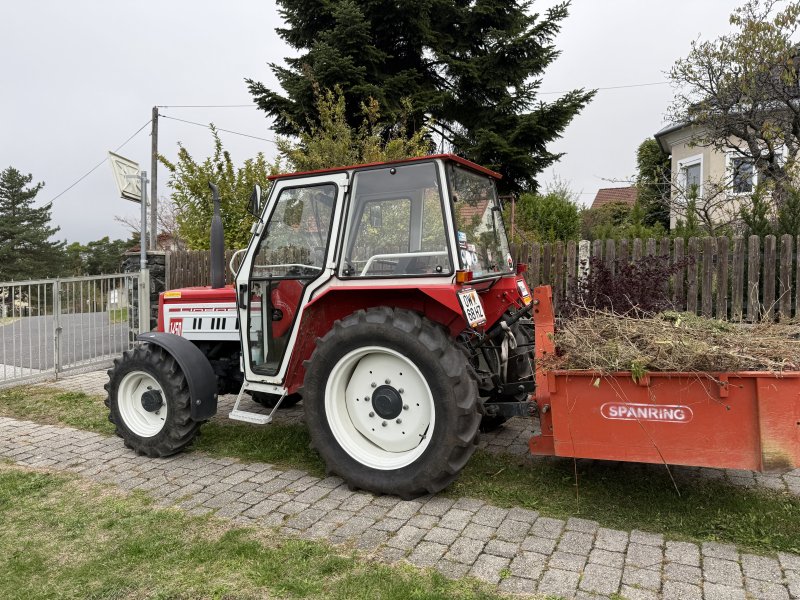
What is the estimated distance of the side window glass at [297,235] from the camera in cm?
406

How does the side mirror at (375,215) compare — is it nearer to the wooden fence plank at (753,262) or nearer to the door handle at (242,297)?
the door handle at (242,297)

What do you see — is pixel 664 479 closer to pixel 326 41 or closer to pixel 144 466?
pixel 144 466

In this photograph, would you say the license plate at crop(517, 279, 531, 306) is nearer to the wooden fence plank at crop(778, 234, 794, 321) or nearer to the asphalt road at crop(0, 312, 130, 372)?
the wooden fence plank at crop(778, 234, 794, 321)

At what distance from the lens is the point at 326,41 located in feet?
43.7

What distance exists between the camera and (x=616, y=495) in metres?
3.58

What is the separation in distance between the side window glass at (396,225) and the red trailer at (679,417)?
1.08 meters

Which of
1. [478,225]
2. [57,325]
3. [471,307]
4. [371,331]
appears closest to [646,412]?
[471,307]

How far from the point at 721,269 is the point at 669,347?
4.60 metres

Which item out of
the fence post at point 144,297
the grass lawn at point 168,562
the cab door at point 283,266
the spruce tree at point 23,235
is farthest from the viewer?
the spruce tree at point 23,235

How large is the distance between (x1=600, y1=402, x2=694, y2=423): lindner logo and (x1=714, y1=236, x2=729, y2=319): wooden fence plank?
4561mm

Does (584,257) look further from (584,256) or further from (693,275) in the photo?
(693,275)

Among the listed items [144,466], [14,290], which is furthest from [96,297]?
[144,466]

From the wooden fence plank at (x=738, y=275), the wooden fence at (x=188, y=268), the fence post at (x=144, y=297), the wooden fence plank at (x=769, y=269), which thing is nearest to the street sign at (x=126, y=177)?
the fence post at (x=144, y=297)

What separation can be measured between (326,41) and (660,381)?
12.5 m
